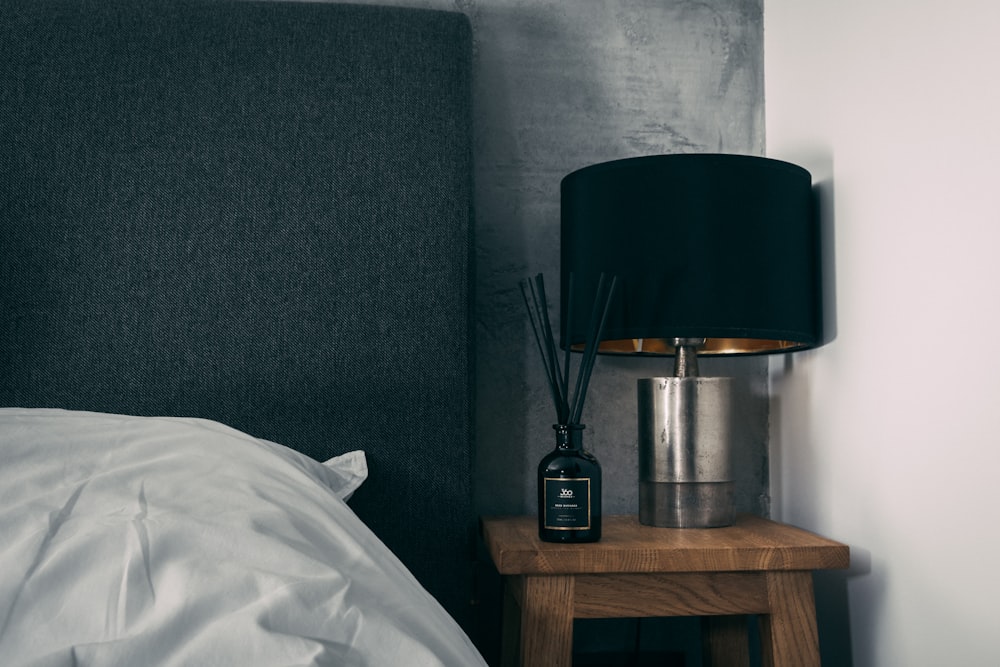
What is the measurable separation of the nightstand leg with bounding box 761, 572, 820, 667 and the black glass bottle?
0.24m

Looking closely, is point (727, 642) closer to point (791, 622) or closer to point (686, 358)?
point (791, 622)

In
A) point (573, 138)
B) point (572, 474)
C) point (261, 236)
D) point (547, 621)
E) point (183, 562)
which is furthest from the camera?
point (573, 138)

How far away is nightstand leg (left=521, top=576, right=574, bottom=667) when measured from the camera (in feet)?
3.40

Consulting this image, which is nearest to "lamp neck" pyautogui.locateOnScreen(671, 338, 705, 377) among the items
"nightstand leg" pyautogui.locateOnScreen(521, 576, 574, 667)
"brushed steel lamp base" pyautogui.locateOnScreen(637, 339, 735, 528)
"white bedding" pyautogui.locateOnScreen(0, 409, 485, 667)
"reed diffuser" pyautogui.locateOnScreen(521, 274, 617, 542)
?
"brushed steel lamp base" pyautogui.locateOnScreen(637, 339, 735, 528)

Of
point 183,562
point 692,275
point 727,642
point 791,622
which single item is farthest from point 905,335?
point 183,562

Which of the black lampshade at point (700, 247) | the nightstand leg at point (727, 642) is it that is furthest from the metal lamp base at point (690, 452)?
the nightstand leg at point (727, 642)

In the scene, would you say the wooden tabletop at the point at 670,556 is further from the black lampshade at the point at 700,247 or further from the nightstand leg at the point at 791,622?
the black lampshade at the point at 700,247

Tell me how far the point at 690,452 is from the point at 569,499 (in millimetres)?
217

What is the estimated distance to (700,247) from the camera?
1.19 meters

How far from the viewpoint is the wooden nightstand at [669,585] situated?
3.43 ft

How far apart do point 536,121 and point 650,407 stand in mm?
587

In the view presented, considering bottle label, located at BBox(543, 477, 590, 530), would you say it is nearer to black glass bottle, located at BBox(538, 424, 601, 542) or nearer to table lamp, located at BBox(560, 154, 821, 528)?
black glass bottle, located at BBox(538, 424, 601, 542)

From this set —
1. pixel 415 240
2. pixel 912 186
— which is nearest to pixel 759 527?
pixel 912 186

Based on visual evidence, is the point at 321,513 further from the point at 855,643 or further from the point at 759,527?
the point at 855,643
